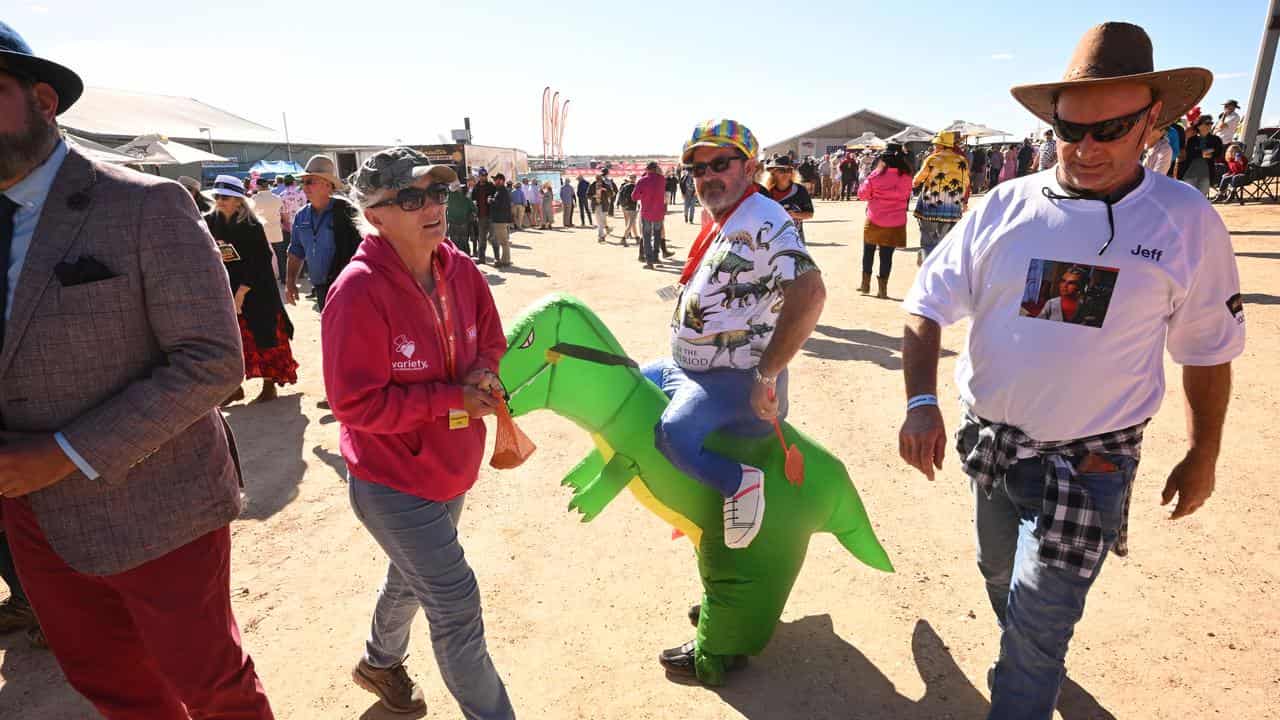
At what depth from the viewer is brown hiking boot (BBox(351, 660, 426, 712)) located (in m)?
2.56

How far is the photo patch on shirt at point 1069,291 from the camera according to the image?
1891 millimetres

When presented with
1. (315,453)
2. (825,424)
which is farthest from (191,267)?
(825,424)

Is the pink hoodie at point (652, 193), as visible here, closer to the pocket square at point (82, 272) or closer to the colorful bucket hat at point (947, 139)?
the colorful bucket hat at point (947, 139)

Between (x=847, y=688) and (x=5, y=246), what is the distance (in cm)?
297

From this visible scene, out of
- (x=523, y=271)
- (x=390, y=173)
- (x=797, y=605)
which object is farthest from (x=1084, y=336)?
(x=523, y=271)

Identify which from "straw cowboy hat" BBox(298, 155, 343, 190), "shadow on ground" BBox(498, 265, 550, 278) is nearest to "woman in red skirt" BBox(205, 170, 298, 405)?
"straw cowboy hat" BBox(298, 155, 343, 190)

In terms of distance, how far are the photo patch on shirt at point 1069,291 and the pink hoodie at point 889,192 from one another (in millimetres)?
6549

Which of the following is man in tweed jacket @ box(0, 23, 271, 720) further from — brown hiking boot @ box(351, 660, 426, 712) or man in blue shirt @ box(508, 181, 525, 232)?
man in blue shirt @ box(508, 181, 525, 232)

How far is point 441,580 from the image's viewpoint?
210cm

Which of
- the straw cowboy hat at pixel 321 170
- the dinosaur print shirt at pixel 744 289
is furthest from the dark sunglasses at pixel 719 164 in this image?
the straw cowboy hat at pixel 321 170

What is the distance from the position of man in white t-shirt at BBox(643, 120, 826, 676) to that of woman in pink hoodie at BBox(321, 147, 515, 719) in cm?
83

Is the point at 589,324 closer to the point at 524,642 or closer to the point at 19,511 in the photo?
the point at 524,642

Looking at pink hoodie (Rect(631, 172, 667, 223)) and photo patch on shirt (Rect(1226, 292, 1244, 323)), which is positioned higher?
pink hoodie (Rect(631, 172, 667, 223))

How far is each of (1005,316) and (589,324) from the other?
154 cm
